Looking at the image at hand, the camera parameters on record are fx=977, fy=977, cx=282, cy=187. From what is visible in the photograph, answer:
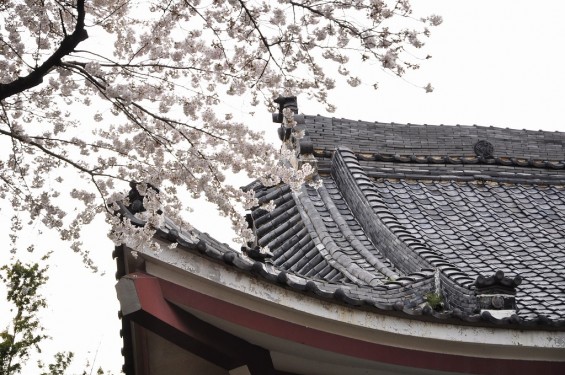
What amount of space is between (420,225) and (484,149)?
2452 mm

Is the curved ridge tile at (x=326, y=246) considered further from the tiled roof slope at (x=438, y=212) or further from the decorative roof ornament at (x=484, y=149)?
the decorative roof ornament at (x=484, y=149)

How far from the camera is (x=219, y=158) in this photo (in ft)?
19.9

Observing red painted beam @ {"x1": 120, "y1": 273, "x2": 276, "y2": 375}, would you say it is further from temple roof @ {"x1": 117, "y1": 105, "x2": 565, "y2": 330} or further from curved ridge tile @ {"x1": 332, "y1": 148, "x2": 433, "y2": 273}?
curved ridge tile @ {"x1": 332, "y1": 148, "x2": 433, "y2": 273}

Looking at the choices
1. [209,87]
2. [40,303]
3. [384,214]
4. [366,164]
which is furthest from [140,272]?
[40,303]

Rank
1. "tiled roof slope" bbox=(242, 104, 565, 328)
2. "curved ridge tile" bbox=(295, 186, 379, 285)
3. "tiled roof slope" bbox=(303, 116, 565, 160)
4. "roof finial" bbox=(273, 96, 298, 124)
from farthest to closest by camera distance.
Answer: "tiled roof slope" bbox=(303, 116, 565, 160), "roof finial" bbox=(273, 96, 298, 124), "curved ridge tile" bbox=(295, 186, 379, 285), "tiled roof slope" bbox=(242, 104, 565, 328)

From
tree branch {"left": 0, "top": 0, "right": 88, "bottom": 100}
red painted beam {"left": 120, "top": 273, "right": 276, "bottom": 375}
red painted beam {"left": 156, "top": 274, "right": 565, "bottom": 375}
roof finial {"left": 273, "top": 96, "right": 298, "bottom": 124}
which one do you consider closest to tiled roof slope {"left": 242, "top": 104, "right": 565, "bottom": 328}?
roof finial {"left": 273, "top": 96, "right": 298, "bottom": 124}

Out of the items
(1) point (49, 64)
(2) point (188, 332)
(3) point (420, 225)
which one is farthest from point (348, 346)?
(3) point (420, 225)

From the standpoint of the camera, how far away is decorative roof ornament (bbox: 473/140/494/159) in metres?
11.5

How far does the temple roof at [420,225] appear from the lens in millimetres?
6395

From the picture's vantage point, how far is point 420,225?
9.46 metres

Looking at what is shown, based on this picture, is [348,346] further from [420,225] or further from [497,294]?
[420,225]

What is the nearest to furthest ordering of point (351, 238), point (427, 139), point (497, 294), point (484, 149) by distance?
point (497, 294) < point (351, 238) < point (484, 149) < point (427, 139)

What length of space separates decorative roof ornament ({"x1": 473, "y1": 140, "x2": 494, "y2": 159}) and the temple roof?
0.04 feet

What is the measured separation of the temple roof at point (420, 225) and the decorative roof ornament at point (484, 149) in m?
0.01
